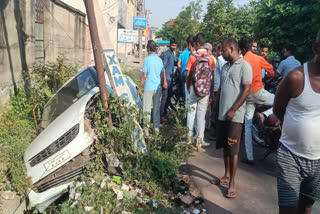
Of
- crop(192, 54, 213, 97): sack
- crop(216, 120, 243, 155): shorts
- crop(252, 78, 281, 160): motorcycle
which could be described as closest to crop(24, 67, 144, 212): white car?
crop(216, 120, 243, 155): shorts

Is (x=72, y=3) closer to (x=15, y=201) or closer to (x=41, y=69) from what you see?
(x=41, y=69)

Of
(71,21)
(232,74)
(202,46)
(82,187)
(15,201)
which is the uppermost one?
(71,21)

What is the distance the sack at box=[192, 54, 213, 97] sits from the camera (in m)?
5.14

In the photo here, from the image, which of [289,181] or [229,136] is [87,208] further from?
[289,181]

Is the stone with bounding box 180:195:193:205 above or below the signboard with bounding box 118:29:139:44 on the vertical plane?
below

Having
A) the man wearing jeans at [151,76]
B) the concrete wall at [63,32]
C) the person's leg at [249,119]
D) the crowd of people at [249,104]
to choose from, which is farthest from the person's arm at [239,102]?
the concrete wall at [63,32]

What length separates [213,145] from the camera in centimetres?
583

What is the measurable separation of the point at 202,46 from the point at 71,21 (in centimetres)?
551

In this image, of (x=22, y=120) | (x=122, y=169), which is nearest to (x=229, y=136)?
(x=122, y=169)

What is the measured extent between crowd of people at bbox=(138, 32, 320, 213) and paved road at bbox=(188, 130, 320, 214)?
0.16 meters

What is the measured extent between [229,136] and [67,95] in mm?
2429

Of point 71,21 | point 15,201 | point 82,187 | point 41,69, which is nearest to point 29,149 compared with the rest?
point 15,201

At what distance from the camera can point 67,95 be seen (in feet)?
14.7

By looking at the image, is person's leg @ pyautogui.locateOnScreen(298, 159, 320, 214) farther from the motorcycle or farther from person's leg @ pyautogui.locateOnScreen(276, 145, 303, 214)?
the motorcycle
